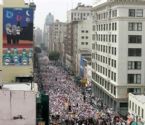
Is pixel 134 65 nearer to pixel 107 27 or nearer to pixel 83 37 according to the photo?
pixel 107 27

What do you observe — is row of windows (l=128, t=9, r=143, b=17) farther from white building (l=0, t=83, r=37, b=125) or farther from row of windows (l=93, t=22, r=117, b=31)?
Answer: white building (l=0, t=83, r=37, b=125)

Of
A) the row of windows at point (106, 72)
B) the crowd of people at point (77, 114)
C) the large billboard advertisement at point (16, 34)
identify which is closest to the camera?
the crowd of people at point (77, 114)

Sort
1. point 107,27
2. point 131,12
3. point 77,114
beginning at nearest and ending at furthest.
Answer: point 77,114 < point 131,12 < point 107,27

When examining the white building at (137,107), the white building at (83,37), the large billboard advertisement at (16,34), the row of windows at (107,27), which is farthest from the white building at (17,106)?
the white building at (83,37)

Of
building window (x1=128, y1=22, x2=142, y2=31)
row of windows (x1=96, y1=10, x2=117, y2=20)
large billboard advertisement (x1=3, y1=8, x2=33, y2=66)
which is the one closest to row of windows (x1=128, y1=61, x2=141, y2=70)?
building window (x1=128, y1=22, x2=142, y2=31)

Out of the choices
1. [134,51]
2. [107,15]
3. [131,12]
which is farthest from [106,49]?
[131,12]

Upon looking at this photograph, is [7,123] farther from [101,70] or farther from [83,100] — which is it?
[101,70]

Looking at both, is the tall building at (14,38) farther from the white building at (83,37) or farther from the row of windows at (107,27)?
the white building at (83,37)

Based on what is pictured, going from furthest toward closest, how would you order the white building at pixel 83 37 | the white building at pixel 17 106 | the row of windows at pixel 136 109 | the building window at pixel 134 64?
the white building at pixel 83 37 < the building window at pixel 134 64 < the row of windows at pixel 136 109 < the white building at pixel 17 106

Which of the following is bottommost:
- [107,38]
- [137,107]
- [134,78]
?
[137,107]
